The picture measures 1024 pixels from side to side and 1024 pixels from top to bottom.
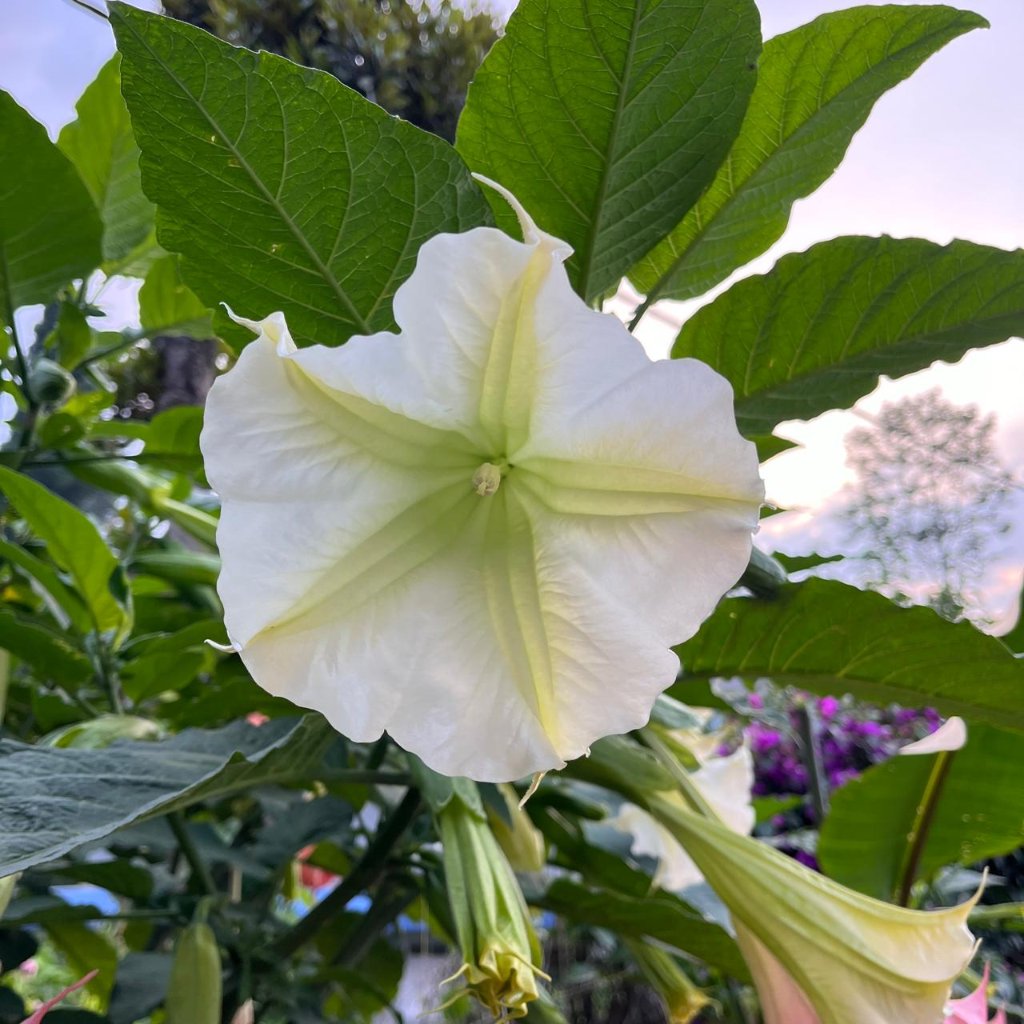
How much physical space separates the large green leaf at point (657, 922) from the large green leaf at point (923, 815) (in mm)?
323

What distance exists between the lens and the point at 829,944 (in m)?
0.48

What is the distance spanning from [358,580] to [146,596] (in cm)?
69

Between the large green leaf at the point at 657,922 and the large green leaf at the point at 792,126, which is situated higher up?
the large green leaf at the point at 792,126

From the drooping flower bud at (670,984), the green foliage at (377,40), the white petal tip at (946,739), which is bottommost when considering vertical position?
the drooping flower bud at (670,984)

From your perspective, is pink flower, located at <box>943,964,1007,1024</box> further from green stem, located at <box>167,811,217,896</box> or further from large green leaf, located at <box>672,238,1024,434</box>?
green stem, located at <box>167,811,217,896</box>

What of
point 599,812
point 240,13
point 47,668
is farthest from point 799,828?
point 240,13

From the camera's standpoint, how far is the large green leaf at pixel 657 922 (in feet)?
2.30

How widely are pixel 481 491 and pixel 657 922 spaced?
0.46 metres

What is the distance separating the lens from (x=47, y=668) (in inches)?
29.3

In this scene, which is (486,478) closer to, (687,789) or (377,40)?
(687,789)

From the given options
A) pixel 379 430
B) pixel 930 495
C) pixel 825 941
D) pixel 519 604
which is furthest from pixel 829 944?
pixel 930 495

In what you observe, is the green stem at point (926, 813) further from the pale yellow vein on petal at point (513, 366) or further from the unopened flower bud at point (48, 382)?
the unopened flower bud at point (48, 382)

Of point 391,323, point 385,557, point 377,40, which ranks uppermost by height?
point 377,40

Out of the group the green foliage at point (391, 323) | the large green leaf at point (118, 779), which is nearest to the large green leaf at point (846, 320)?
the green foliage at point (391, 323)
